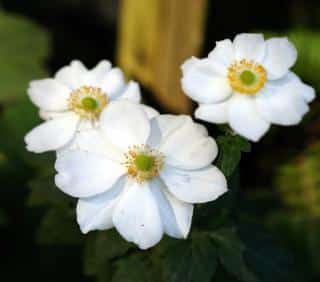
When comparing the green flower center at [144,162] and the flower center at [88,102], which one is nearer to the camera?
the green flower center at [144,162]

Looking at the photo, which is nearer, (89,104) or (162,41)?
(89,104)

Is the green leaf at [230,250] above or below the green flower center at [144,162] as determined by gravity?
below

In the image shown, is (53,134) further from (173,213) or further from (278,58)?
(278,58)

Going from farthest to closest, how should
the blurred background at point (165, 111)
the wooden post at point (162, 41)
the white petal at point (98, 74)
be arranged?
the wooden post at point (162, 41), the blurred background at point (165, 111), the white petal at point (98, 74)

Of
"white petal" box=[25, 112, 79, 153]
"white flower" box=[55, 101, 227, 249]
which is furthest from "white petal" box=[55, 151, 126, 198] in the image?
"white petal" box=[25, 112, 79, 153]

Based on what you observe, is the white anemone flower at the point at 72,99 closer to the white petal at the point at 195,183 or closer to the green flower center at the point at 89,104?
the green flower center at the point at 89,104

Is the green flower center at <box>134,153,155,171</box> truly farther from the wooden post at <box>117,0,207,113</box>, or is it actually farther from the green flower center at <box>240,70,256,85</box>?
the wooden post at <box>117,0,207,113</box>

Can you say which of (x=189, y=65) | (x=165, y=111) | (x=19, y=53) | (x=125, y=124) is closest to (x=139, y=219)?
(x=125, y=124)

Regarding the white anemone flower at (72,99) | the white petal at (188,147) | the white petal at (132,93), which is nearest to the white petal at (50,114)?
the white anemone flower at (72,99)
